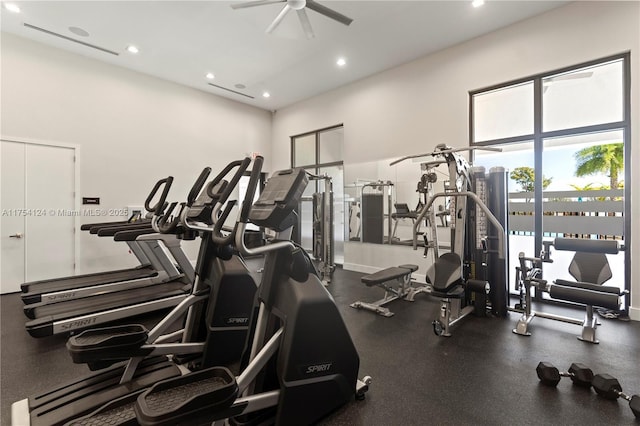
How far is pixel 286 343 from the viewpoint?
1.70m

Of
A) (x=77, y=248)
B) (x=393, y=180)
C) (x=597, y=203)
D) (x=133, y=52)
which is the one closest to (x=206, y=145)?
(x=133, y=52)

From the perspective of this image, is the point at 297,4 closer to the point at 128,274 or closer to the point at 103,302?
the point at 103,302

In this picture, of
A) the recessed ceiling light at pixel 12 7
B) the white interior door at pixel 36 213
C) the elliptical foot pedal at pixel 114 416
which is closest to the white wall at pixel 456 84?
the elliptical foot pedal at pixel 114 416

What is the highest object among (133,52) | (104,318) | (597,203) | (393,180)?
(133,52)

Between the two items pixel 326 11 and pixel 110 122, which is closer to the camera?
pixel 326 11

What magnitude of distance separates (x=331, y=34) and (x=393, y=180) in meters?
2.82

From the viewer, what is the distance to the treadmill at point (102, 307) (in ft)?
9.41

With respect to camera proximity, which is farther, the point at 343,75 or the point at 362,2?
the point at 343,75

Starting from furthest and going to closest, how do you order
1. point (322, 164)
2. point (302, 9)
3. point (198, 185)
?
point (322, 164) → point (302, 9) → point (198, 185)

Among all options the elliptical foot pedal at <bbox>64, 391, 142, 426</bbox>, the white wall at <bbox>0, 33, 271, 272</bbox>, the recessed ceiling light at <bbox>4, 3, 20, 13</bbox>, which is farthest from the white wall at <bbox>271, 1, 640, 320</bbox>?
the recessed ceiling light at <bbox>4, 3, 20, 13</bbox>

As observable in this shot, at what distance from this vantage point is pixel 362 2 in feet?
13.3

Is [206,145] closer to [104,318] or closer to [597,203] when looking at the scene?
[104,318]

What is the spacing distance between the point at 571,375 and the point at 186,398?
9.09ft

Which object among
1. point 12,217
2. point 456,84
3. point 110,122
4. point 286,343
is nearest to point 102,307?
point 286,343
